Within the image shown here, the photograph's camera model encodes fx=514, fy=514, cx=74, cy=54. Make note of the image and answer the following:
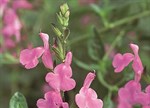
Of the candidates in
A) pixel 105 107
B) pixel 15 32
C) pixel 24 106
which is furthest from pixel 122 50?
pixel 24 106

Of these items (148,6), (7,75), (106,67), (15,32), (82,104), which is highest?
(7,75)

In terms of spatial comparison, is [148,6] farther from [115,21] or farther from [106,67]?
[106,67]

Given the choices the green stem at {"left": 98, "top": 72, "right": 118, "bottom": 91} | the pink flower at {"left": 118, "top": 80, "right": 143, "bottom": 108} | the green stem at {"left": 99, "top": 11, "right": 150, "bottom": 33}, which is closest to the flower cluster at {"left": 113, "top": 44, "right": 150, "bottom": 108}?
the pink flower at {"left": 118, "top": 80, "right": 143, "bottom": 108}

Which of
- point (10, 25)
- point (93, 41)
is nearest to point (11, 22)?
point (10, 25)

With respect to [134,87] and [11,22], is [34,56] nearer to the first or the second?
[134,87]

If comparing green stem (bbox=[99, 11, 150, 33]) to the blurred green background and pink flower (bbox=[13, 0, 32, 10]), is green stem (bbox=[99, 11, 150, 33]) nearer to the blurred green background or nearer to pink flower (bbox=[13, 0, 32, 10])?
the blurred green background
